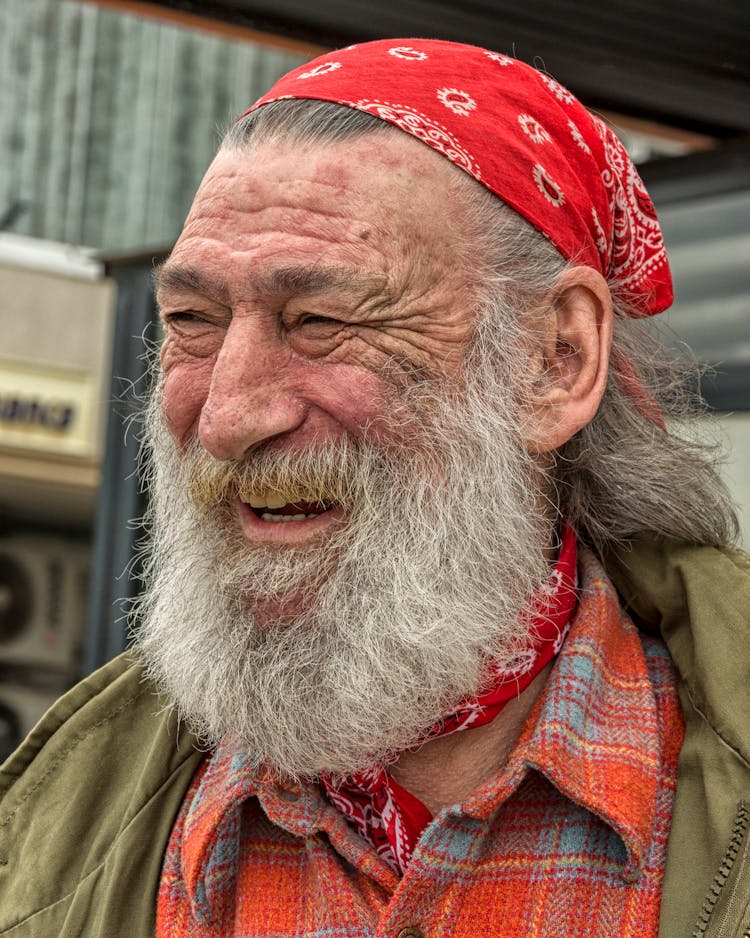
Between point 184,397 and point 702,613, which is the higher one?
point 184,397

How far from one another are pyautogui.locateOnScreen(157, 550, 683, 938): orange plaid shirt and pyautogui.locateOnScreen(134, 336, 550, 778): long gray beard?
0.11 meters

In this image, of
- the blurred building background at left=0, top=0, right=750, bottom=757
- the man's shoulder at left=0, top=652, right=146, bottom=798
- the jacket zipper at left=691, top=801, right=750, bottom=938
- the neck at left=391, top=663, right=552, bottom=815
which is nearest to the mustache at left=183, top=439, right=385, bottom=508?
the neck at left=391, top=663, right=552, bottom=815

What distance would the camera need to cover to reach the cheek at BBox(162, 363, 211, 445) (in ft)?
7.07

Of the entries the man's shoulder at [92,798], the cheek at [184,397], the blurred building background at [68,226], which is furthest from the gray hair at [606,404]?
the blurred building background at [68,226]

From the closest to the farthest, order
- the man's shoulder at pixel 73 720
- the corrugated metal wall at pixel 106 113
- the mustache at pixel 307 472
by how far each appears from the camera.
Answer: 1. the mustache at pixel 307 472
2. the man's shoulder at pixel 73 720
3. the corrugated metal wall at pixel 106 113

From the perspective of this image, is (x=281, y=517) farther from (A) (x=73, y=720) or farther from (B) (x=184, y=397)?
(A) (x=73, y=720)

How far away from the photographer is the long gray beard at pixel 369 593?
209 cm

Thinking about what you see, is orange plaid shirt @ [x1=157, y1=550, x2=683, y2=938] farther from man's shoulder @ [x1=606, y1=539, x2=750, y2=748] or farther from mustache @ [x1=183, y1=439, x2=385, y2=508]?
mustache @ [x1=183, y1=439, x2=385, y2=508]

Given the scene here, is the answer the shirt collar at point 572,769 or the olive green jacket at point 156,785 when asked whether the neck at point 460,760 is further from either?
the olive green jacket at point 156,785

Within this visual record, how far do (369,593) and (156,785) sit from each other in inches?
20.9

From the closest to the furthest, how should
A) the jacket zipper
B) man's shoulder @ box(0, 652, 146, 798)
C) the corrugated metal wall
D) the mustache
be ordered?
the jacket zipper < the mustache < man's shoulder @ box(0, 652, 146, 798) < the corrugated metal wall

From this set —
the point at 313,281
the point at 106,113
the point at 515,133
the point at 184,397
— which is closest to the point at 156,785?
the point at 184,397

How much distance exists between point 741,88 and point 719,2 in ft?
0.97

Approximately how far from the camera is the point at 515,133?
2201 mm
